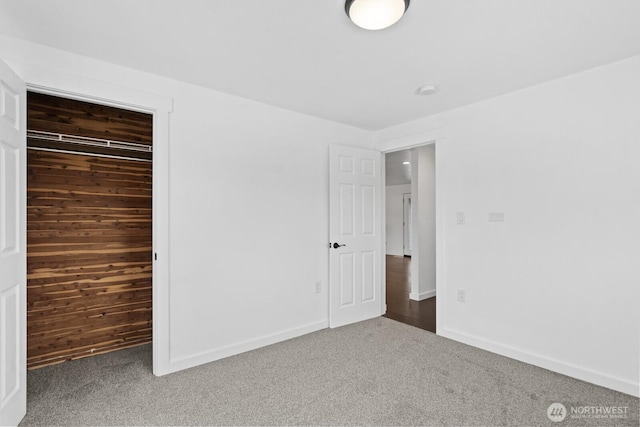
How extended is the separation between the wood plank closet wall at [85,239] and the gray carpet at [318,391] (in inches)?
9.9

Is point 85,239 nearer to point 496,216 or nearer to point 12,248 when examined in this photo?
point 12,248

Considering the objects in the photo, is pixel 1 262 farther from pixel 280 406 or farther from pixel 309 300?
pixel 309 300

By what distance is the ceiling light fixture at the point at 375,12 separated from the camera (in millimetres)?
1631

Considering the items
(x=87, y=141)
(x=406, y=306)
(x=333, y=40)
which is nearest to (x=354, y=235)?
(x=406, y=306)

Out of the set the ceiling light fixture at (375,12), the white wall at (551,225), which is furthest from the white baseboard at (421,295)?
the ceiling light fixture at (375,12)

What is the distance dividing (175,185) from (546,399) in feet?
10.3

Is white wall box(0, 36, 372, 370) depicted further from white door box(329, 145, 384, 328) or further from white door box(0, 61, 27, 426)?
white door box(0, 61, 27, 426)

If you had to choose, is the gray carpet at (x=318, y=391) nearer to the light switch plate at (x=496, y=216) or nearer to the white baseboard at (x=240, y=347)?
the white baseboard at (x=240, y=347)

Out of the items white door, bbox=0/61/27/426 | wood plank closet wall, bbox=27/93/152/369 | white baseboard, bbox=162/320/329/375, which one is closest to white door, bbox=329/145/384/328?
white baseboard, bbox=162/320/329/375

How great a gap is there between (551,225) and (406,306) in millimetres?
2339

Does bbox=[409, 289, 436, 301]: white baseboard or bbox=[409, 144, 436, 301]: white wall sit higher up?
bbox=[409, 144, 436, 301]: white wall

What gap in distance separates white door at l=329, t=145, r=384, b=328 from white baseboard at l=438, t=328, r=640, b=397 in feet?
3.33

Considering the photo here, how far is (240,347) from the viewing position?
2994 millimetres

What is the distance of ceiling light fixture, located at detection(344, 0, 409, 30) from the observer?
163 centimetres
